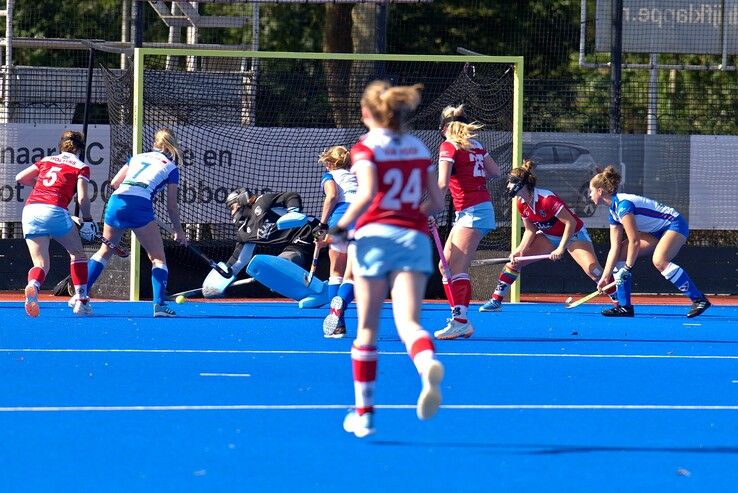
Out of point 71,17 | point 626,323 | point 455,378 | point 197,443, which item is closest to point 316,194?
point 626,323

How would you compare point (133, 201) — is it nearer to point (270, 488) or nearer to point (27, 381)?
point (27, 381)

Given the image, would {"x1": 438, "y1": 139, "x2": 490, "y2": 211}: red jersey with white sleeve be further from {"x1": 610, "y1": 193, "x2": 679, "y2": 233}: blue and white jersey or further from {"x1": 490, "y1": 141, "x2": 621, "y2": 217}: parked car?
{"x1": 490, "y1": 141, "x2": 621, "y2": 217}: parked car

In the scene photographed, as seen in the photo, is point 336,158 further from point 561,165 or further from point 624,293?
point 561,165

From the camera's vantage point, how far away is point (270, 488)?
5227 mm

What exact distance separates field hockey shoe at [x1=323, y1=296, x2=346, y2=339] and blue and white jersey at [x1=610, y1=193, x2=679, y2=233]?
3198 mm

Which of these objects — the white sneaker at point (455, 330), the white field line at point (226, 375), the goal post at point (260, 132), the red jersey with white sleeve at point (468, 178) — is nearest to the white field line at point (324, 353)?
the white sneaker at point (455, 330)

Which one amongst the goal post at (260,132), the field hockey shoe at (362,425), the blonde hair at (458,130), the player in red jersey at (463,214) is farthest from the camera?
the goal post at (260,132)

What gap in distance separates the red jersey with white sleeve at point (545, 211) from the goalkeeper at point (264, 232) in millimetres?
2621

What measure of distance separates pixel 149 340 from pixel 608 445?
5.38 metres

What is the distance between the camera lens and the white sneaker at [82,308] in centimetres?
1291

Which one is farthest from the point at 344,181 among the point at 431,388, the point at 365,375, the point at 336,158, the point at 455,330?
the point at 431,388

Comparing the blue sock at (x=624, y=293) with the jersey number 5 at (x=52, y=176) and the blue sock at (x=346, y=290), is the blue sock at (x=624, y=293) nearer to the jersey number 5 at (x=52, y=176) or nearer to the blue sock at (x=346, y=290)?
the blue sock at (x=346, y=290)

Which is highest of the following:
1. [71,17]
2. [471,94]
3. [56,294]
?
[71,17]

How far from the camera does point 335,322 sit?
1108cm
